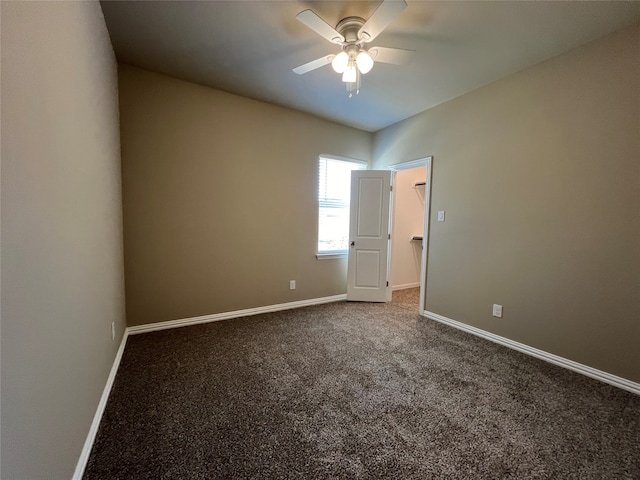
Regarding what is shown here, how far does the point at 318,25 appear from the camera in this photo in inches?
70.9

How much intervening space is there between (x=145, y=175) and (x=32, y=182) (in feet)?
7.05

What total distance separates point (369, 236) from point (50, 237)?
360cm

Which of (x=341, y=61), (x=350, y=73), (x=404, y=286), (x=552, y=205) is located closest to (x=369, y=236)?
(x=404, y=286)

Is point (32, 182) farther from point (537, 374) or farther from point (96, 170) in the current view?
point (537, 374)

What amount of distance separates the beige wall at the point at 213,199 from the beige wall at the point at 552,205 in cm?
183

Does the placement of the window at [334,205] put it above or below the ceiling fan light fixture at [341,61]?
below

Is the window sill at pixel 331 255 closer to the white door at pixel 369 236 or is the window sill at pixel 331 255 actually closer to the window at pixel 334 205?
the window at pixel 334 205

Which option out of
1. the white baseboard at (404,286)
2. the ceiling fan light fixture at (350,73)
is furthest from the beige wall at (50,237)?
the white baseboard at (404,286)

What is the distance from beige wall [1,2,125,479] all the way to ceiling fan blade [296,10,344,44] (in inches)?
47.0

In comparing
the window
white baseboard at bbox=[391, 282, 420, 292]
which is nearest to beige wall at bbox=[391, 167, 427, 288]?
white baseboard at bbox=[391, 282, 420, 292]

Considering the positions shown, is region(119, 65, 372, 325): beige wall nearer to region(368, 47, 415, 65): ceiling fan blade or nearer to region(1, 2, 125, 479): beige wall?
region(1, 2, 125, 479): beige wall

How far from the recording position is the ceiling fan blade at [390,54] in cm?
204

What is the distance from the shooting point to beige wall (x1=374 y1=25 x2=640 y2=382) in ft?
6.86

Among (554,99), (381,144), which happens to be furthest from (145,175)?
(554,99)
